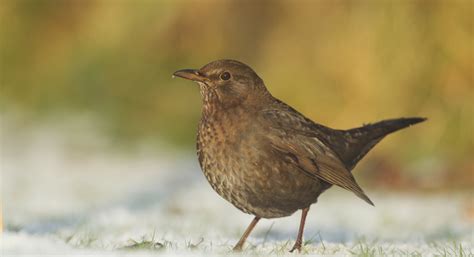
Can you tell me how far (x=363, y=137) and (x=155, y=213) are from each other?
2.48 meters

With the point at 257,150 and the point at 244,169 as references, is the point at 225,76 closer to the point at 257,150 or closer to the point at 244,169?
the point at 257,150

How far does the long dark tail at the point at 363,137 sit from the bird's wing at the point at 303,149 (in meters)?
0.34

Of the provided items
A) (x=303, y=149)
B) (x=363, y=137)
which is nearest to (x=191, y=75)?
(x=303, y=149)

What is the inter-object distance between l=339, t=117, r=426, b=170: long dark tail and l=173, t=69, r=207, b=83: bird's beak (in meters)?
1.13

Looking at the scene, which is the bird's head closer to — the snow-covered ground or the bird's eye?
the bird's eye

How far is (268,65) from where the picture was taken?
11.5 meters

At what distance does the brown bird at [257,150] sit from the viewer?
511 centimetres

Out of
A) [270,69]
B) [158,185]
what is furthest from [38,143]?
[270,69]

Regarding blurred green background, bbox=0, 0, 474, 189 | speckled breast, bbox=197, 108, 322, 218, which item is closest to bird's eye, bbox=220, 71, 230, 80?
speckled breast, bbox=197, 108, 322, 218

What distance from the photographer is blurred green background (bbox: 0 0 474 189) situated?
966 centimetres

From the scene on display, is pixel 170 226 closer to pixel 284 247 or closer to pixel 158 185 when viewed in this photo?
pixel 284 247

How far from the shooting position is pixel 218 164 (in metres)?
5.09

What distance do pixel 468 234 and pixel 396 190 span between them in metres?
2.70

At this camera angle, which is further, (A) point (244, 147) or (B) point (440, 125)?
(B) point (440, 125)
